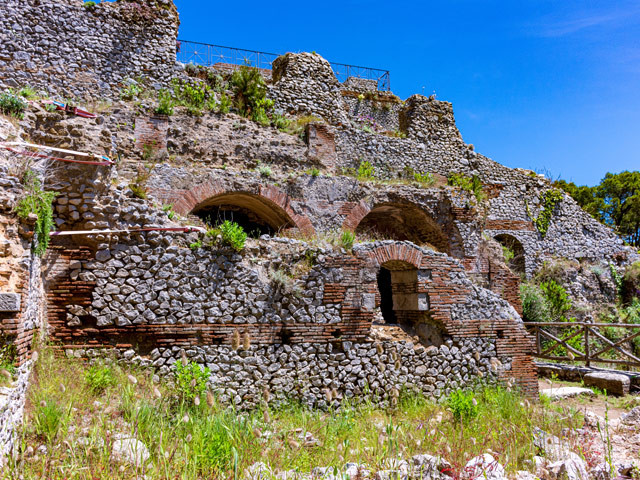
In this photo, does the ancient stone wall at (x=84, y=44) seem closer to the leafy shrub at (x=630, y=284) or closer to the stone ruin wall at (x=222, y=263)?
the stone ruin wall at (x=222, y=263)

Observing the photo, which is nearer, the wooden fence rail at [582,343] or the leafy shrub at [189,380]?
the leafy shrub at [189,380]

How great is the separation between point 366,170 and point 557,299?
7.92m

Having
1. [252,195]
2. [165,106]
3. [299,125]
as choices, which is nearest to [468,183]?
[299,125]

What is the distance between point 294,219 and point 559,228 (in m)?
12.0

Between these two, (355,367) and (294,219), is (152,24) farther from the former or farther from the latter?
(355,367)

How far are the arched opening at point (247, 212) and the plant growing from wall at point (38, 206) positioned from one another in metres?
5.89

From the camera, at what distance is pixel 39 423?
4383 mm

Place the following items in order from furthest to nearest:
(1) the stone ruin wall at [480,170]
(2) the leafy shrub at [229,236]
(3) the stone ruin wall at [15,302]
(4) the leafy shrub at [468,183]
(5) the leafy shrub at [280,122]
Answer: (1) the stone ruin wall at [480,170] → (4) the leafy shrub at [468,183] → (5) the leafy shrub at [280,122] → (2) the leafy shrub at [229,236] → (3) the stone ruin wall at [15,302]

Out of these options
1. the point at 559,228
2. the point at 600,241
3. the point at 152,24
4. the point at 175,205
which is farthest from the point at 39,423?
the point at 600,241

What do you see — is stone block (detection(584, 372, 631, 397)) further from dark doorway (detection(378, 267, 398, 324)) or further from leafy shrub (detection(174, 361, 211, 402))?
leafy shrub (detection(174, 361, 211, 402))

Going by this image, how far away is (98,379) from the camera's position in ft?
18.4

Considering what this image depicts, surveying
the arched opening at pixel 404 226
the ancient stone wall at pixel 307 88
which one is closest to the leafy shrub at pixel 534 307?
the arched opening at pixel 404 226

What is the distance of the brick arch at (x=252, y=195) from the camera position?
1109 cm

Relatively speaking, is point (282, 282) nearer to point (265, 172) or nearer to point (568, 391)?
point (265, 172)
